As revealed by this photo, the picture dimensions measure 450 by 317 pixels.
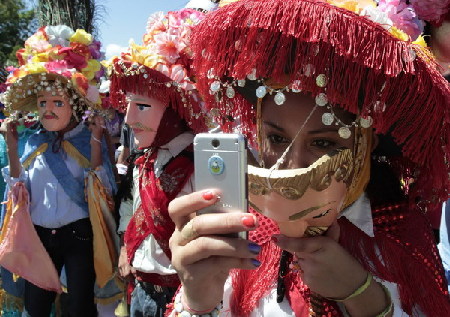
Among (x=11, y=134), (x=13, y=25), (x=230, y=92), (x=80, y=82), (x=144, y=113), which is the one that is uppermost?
(x=13, y=25)

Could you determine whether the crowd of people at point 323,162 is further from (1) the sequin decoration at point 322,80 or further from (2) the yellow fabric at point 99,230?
(2) the yellow fabric at point 99,230

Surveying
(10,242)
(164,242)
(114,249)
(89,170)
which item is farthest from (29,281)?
(164,242)

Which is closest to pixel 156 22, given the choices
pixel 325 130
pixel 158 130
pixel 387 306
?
pixel 158 130

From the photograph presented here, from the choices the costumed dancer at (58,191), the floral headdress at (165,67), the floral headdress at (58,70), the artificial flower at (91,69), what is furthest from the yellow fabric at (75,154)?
the floral headdress at (165,67)

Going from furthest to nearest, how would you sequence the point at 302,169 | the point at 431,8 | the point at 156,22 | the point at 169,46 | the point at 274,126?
1. the point at 156,22
2. the point at 169,46
3. the point at 431,8
4. the point at 274,126
5. the point at 302,169

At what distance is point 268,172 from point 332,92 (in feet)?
0.67

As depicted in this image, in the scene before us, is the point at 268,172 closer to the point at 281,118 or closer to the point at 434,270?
the point at 281,118

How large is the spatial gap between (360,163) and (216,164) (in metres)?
0.38

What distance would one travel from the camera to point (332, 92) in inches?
32.7

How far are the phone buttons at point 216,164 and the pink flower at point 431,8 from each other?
69 cm

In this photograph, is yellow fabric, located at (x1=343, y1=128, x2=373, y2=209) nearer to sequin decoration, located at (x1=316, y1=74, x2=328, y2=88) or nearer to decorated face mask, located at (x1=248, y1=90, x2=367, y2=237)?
decorated face mask, located at (x1=248, y1=90, x2=367, y2=237)

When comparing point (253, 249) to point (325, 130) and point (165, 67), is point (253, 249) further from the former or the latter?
point (165, 67)

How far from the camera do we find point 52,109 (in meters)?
2.70

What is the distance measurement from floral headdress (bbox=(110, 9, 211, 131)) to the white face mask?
1349 mm
